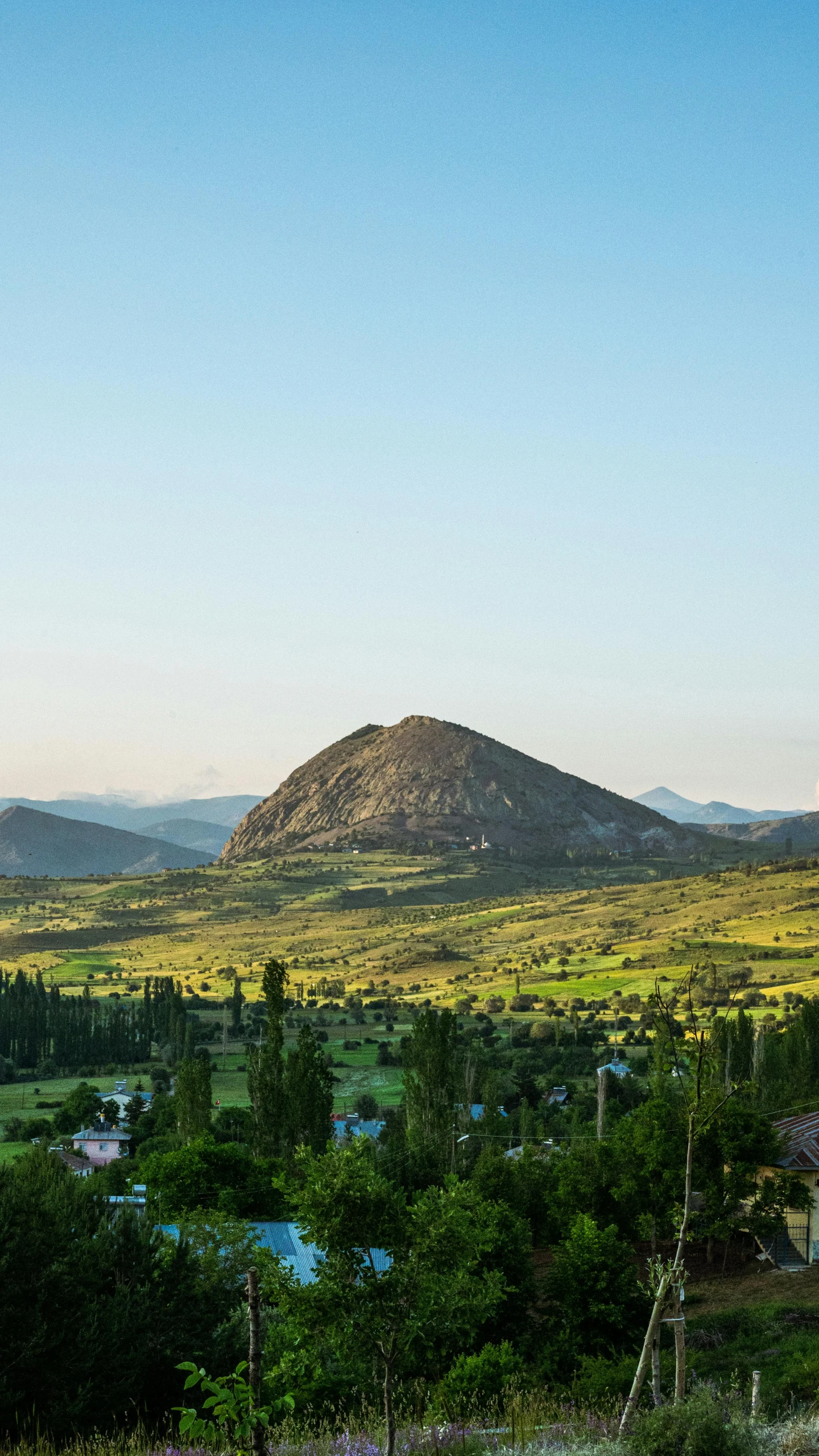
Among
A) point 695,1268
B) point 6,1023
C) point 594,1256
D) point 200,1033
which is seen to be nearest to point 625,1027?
point 200,1033

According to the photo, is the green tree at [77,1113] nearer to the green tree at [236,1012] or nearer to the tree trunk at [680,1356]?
the green tree at [236,1012]

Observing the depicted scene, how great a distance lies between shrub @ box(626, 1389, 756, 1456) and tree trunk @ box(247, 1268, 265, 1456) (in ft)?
11.5

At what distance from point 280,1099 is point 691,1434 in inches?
1592

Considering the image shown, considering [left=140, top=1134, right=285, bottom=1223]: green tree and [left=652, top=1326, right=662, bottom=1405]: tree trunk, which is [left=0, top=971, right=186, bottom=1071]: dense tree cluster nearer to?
[left=140, top=1134, right=285, bottom=1223]: green tree

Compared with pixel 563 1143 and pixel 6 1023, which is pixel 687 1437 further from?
pixel 6 1023

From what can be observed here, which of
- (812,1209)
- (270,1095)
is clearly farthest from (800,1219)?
(270,1095)

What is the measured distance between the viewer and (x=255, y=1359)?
9.14 meters

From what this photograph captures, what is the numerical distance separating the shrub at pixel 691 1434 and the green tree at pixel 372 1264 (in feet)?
8.24

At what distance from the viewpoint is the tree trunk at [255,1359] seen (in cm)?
899

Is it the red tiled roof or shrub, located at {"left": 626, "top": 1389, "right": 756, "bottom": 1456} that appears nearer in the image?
shrub, located at {"left": 626, "top": 1389, "right": 756, "bottom": 1456}

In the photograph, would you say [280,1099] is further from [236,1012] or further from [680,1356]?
[236,1012]

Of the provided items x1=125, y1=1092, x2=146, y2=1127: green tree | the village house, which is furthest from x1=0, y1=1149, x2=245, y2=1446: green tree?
x1=125, y1=1092, x2=146, y2=1127: green tree

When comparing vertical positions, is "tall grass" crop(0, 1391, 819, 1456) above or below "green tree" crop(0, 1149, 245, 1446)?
above

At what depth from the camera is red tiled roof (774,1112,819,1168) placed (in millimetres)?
34969
